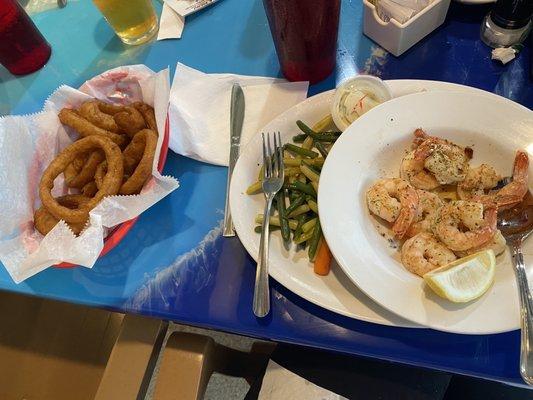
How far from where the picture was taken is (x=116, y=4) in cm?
130

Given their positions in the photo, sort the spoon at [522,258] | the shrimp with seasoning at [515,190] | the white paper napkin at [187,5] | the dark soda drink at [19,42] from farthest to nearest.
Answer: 1. the white paper napkin at [187,5]
2. the dark soda drink at [19,42]
3. the shrimp with seasoning at [515,190]
4. the spoon at [522,258]

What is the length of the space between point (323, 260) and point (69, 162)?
0.67 metres

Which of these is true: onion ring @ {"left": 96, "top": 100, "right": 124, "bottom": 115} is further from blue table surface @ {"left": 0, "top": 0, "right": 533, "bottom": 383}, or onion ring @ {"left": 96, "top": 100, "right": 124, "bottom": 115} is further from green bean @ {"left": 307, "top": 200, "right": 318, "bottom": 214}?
green bean @ {"left": 307, "top": 200, "right": 318, "bottom": 214}

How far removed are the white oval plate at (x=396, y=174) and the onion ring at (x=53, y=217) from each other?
55 cm

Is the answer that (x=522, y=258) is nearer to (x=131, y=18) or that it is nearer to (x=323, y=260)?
(x=323, y=260)

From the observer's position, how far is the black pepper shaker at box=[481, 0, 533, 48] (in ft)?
3.46

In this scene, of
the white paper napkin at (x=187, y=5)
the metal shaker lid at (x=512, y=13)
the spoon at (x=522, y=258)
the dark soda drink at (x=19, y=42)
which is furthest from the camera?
the white paper napkin at (x=187, y=5)

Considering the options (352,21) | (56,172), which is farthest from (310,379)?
(352,21)

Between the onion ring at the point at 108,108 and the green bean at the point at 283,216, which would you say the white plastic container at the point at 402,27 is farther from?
the onion ring at the point at 108,108

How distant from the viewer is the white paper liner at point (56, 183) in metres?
0.90

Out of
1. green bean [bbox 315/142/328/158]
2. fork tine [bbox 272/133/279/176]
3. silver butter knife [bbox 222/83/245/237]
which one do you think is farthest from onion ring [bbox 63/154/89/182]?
green bean [bbox 315/142/328/158]

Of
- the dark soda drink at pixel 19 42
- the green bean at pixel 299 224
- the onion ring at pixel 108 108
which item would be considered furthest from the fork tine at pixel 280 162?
the dark soda drink at pixel 19 42

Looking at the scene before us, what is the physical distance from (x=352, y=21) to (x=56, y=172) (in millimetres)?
917

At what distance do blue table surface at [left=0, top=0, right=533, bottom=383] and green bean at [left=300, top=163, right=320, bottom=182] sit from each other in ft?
0.73
